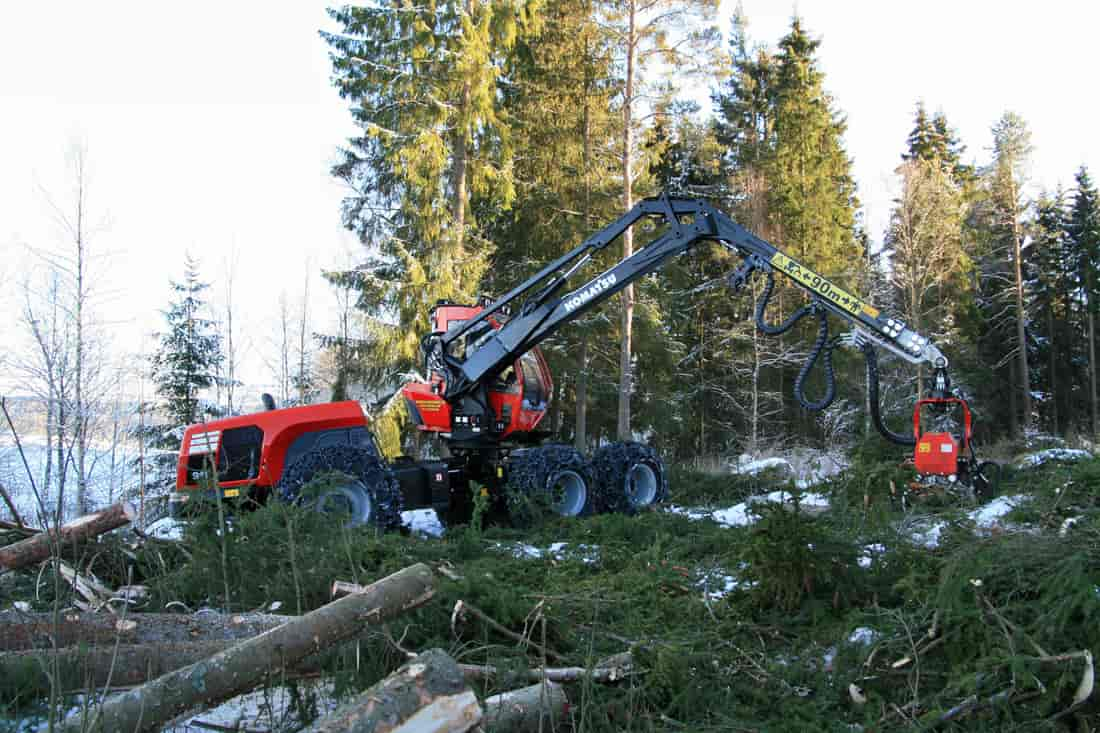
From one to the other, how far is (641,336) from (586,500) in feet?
38.8

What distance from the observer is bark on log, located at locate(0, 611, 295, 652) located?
3826mm

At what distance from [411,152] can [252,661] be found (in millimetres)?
16067

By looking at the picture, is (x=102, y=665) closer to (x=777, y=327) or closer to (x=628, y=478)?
(x=777, y=327)

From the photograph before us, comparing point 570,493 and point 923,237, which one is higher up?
point 923,237

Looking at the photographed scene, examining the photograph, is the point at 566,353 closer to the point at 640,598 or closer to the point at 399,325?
the point at 399,325

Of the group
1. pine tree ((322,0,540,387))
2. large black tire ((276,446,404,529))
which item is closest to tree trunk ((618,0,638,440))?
pine tree ((322,0,540,387))

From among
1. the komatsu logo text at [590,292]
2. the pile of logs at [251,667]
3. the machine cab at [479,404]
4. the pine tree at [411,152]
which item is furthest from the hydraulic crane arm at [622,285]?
the pine tree at [411,152]

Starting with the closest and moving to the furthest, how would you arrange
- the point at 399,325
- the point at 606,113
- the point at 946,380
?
the point at 946,380 < the point at 399,325 < the point at 606,113

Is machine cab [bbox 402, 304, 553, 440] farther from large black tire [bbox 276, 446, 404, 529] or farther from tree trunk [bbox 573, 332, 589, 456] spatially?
tree trunk [bbox 573, 332, 589, 456]

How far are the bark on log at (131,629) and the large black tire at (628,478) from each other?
7199 millimetres

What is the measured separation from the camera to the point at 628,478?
437 inches

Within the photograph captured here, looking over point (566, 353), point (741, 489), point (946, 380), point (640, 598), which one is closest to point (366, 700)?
point (640, 598)

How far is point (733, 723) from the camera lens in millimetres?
3531

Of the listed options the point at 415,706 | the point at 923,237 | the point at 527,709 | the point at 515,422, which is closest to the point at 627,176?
the point at 923,237
